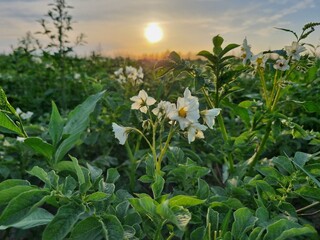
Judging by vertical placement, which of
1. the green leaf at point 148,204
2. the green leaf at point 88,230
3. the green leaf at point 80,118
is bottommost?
the green leaf at point 88,230

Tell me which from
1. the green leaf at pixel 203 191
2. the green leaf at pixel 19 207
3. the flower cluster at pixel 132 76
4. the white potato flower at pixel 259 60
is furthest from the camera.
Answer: the flower cluster at pixel 132 76

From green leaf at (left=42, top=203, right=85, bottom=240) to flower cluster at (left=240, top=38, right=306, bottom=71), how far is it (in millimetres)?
1047

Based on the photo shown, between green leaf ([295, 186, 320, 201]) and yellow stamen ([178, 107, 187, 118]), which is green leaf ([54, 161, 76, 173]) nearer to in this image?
yellow stamen ([178, 107, 187, 118])

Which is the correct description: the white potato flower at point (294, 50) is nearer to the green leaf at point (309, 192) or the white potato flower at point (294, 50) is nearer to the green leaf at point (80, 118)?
the green leaf at point (309, 192)

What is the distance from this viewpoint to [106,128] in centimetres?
265

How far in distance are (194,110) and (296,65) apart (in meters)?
0.82

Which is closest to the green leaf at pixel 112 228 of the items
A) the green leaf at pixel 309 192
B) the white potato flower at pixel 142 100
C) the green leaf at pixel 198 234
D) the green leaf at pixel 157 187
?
the green leaf at pixel 157 187

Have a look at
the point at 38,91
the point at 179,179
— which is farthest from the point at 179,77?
the point at 38,91

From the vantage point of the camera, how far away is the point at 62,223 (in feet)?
3.86

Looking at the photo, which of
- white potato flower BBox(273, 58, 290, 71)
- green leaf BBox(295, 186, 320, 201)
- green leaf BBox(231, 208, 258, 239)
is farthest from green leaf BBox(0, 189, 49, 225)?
white potato flower BBox(273, 58, 290, 71)

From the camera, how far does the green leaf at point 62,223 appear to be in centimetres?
117

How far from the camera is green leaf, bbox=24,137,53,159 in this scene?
4.58 ft

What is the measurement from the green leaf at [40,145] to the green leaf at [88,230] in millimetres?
299

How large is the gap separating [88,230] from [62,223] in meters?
0.07
